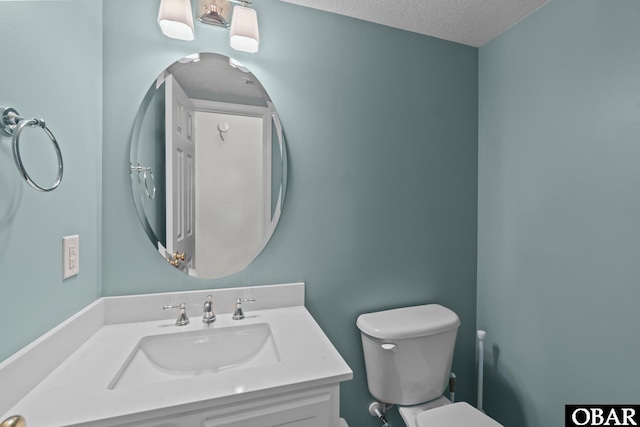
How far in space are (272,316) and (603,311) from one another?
49.3 inches

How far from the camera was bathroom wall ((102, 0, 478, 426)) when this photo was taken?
44.6 inches

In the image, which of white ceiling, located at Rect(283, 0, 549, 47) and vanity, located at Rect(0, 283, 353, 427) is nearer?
vanity, located at Rect(0, 283, 353, 427)

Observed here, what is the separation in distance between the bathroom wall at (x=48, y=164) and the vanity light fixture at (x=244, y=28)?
0.48 meters

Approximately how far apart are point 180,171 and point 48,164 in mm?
403

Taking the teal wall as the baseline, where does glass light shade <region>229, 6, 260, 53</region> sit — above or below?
above

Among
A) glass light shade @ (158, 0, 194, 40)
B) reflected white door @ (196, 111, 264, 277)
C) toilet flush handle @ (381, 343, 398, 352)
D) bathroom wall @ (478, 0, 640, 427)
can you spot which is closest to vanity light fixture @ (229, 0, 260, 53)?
glass light shade @ (158, 0, 194, 40)

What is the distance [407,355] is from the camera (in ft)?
4.22

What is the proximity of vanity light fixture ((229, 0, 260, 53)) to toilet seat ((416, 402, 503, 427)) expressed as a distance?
167 cm

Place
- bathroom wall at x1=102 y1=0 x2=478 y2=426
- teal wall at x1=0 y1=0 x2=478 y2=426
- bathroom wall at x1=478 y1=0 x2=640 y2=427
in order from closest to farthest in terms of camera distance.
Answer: teal wall at x1=0 y1=0 x2=478 y2=426
bathroom wall at x1=478 y1=0 x2=640 y2=427
bathroom wall at x1=102 y1=0 x2=478 y2=426

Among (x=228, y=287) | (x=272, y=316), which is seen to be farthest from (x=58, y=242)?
(x=272, y=316)

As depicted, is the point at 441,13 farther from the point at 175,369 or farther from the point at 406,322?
the point at 175,369

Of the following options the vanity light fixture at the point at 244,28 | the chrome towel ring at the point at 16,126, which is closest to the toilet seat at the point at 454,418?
the chrome towel ring at the point at 16,126

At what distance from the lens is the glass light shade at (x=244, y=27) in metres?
1.16

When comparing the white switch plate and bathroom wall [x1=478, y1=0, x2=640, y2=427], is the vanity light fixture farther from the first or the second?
bathroom wall [x1=478, y1=0, x2=640, y2=427]
